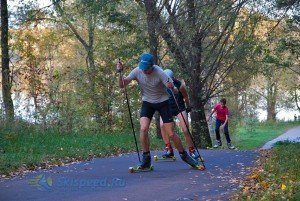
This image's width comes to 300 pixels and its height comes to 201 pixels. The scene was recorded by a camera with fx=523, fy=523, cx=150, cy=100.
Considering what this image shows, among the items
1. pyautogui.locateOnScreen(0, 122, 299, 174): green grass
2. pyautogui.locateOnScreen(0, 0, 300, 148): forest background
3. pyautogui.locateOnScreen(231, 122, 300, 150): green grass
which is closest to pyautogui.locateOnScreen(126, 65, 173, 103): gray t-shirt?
pyautogui.locateOnScreen(0, 122, 299, 174): green grass

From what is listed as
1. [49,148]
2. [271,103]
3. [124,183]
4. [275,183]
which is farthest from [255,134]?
[275,183]

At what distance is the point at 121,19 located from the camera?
19.8 m

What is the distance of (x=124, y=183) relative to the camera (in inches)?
313

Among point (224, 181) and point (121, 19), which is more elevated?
point (121, 19)

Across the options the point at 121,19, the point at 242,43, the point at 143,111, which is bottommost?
the point at 143,111

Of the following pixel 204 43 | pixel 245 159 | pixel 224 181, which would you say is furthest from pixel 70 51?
pixel 224 181

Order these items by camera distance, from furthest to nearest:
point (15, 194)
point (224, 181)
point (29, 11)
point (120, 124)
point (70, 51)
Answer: point (70, 51)
point (120, 124)
point (29, 11)
point (224, 181)
point (15, 194)

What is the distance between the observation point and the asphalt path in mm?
6906

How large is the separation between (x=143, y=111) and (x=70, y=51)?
32565 mm

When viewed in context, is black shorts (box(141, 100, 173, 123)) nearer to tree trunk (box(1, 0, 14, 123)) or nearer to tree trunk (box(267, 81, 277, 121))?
tree trunk (box(1, 0, 14, 123))

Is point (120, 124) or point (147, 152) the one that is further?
point (120, 124)

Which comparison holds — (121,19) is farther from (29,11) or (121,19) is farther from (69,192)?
(69,192)

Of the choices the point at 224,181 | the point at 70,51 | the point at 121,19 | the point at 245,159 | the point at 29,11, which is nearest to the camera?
the point at 224,181

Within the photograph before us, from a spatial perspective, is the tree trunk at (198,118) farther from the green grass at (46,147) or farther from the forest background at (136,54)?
the green grass at (46,147)
